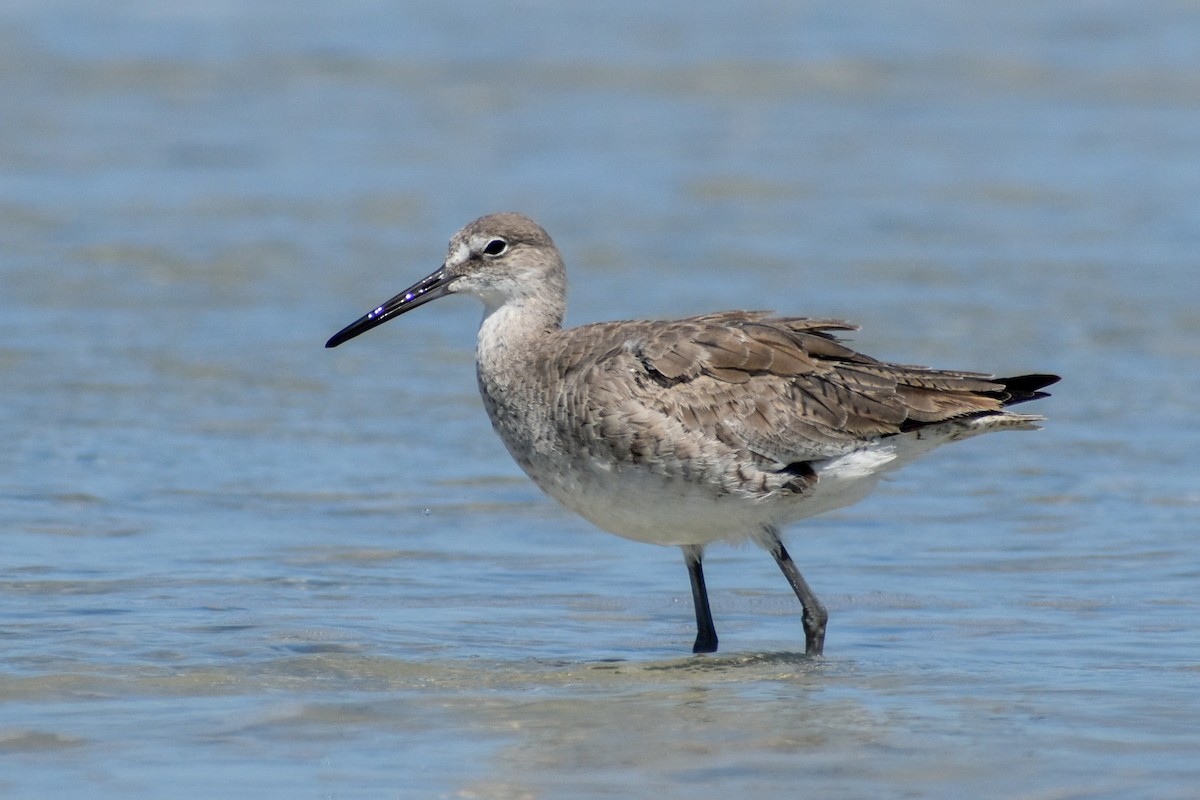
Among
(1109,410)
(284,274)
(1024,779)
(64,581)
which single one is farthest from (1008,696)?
(284,274)

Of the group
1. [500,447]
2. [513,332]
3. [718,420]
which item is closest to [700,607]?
[718,420]

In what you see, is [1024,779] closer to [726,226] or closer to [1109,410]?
[1109,410]

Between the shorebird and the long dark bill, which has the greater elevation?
the long dark bill

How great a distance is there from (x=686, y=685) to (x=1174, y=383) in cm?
558

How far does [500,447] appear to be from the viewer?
33.3 feet

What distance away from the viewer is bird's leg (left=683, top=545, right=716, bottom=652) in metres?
7.03

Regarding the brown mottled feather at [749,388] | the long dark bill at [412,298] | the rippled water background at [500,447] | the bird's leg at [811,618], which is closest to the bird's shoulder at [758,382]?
the brown mottled feather at [749,388]

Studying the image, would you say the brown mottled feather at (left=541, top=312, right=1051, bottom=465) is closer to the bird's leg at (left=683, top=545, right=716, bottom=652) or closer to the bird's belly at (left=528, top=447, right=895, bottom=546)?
the bird's belly at (left=528, top=447, right=895, bottom=546)

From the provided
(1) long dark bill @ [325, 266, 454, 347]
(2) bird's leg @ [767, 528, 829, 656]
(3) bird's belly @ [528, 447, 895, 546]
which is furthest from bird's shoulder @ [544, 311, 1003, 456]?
(1) long dark bill @ [325, 266, 454, 347]

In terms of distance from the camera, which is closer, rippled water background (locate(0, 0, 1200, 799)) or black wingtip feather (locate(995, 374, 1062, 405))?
rippled water background (locate(0, 0, 1200, 799))

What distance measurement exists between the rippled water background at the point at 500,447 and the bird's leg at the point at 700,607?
8 cm

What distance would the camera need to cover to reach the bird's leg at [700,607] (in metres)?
7.03

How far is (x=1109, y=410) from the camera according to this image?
10.6 m

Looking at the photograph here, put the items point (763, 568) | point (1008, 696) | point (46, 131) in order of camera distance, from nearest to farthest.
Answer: point (1008, 696) < point (763, 568) < point (46, 131)
